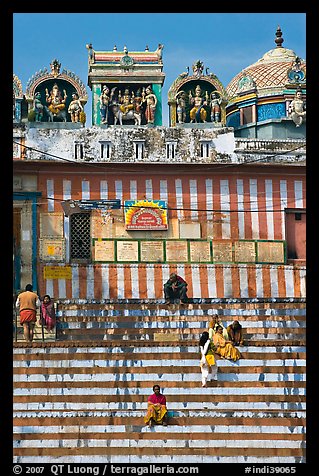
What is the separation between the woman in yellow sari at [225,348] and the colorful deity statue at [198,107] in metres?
10.4

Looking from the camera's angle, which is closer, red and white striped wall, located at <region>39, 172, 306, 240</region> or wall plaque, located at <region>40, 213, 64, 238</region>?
wall plaque, located at <region>40, 213, 64, 238</region>

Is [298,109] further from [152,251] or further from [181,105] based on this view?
[152,251]

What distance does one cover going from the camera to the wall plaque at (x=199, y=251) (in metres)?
27.9

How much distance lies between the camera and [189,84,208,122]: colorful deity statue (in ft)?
96.9

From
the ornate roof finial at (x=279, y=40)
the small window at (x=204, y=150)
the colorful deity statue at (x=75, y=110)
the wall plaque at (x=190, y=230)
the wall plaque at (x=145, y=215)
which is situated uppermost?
the ornate roof finial at (x=279, y=40)

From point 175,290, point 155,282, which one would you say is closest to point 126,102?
point 155,282

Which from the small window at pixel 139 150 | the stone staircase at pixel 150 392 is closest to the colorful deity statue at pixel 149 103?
the small window at pixel 139 150

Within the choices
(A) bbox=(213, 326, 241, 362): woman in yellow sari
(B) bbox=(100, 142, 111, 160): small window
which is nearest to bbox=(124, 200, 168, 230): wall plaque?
(B) bbox=(100, 142, 111, 160): small window

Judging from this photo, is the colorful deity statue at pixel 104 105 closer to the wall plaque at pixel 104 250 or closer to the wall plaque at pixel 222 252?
the wall plaque at pixel 104 250

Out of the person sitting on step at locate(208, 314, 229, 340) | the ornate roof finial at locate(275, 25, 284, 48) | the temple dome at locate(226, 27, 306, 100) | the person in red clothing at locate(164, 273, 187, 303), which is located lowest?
the person sitting on step at locate(208, 314, 229, 340)

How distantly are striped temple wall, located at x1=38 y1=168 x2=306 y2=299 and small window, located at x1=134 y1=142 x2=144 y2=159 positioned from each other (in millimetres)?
441

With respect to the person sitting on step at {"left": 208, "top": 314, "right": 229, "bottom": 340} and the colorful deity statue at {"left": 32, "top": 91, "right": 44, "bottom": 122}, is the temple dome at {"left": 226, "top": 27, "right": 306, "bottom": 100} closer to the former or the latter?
the colorful deity statue at {"left": 32, "top": 91, "right": 44, "bottom": 122}
